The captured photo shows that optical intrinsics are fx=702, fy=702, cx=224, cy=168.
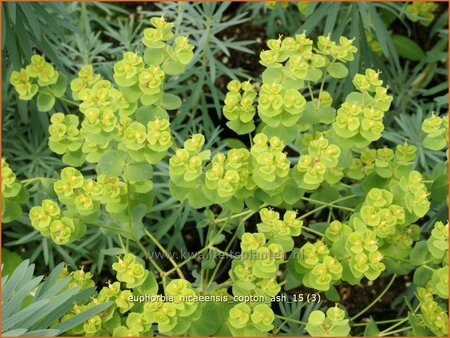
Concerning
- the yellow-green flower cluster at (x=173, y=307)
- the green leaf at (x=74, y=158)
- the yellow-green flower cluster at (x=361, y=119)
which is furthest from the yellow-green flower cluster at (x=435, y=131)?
the green leaf at (x=74, y=158)

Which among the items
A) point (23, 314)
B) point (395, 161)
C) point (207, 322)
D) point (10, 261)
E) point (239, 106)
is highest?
point (239, 106)

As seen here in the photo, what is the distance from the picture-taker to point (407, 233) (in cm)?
148

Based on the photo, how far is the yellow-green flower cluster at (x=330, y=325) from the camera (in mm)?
1208

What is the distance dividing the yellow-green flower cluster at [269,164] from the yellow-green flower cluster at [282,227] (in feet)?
0.19

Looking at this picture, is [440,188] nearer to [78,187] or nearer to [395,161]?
[395,161]

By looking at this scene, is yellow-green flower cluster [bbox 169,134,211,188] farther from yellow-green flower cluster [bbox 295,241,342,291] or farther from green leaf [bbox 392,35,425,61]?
green leaf [bbox 392,35,425,61]

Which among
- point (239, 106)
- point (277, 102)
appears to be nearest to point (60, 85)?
point (239, 106)

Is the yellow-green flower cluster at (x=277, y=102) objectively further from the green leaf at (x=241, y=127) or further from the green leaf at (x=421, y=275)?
the green leaf at (x=421, y=275)

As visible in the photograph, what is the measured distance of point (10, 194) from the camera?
4.50 ft

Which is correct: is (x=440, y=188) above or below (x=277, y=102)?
below

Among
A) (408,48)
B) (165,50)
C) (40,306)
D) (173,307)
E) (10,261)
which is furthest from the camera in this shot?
(408,48)

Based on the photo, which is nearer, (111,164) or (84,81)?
(111,164)

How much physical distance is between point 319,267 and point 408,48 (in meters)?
1.26

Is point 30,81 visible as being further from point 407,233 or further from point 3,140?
point 407,233
